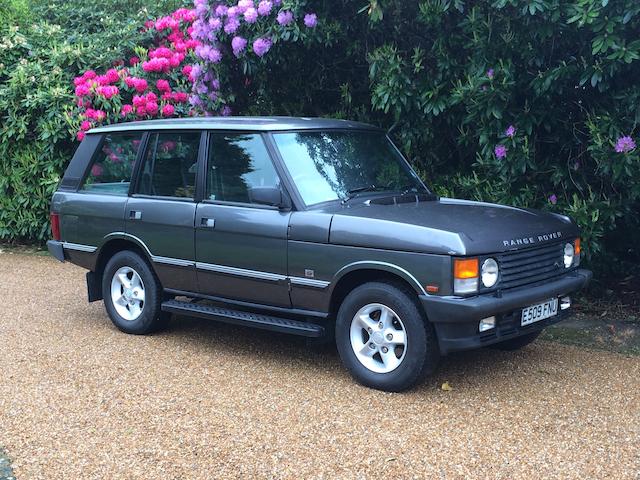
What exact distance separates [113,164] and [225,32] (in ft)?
6.79

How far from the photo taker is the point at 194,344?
258 inches

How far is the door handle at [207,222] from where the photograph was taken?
6.01 m

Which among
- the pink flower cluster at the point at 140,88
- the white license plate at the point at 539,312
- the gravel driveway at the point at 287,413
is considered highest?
the pink flower cluster at the point at 140,88

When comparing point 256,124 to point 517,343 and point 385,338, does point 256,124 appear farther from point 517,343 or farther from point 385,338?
point 517,343

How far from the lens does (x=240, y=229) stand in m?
5.84

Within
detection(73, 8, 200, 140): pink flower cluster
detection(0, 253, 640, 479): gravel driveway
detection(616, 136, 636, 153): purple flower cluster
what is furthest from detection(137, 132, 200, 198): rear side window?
detection(73, 8, 200, 140): pink flower cluster

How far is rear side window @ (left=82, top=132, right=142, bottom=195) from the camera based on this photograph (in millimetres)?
6840

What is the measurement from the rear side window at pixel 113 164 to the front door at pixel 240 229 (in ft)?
3.26

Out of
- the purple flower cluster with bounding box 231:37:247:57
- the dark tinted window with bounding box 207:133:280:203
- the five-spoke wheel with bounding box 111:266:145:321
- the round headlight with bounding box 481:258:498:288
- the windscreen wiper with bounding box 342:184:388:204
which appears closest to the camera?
the round headlight with bounding box 481:258:498:288

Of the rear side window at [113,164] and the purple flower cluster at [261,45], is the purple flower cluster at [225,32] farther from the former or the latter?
the rear side window at [113,164]

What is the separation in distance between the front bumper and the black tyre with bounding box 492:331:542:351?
80 centimetres

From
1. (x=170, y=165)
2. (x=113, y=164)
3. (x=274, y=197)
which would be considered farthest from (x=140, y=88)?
(x=274, y=197)

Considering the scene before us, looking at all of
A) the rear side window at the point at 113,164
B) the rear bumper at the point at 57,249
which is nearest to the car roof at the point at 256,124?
the rear side window at the point at 113,164

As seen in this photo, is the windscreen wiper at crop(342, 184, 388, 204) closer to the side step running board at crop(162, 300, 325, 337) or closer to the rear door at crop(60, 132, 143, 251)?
the side step running board at crop(162, 300, 325, 337)
